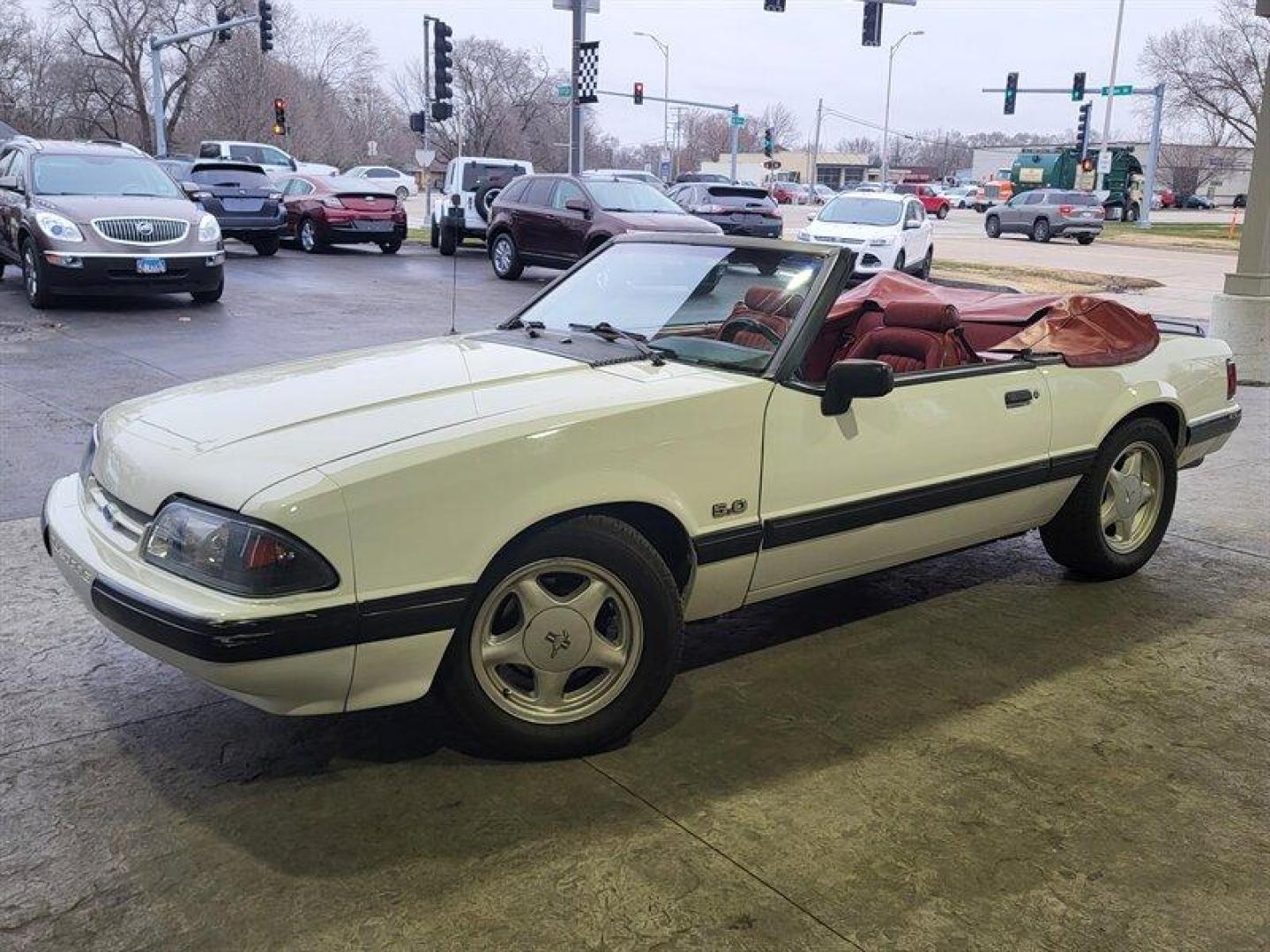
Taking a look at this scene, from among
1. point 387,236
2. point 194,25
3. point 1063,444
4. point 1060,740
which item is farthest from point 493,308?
point 194,25

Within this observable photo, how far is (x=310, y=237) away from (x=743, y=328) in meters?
19.1

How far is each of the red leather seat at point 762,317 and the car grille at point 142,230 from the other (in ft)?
32.2

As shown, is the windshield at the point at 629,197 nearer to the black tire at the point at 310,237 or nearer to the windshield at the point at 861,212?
the windshield at the point at 861,212

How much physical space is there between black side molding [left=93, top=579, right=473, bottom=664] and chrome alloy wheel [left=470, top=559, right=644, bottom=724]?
0.19 meters

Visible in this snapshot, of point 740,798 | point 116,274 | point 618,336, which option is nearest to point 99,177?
point 116,274

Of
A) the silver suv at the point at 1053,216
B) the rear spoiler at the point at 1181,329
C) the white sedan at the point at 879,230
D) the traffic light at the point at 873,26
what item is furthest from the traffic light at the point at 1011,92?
the rear spoiler at the point at 1181,329

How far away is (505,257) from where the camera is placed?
1812 cm

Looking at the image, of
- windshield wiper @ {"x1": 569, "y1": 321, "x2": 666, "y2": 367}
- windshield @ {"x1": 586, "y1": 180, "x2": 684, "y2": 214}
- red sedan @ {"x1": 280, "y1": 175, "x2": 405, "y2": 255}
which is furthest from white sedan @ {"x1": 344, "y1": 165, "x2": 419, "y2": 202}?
windshield wiper @ {"x1": 569, "y1": 321, "x2": 666, "y2": 367}

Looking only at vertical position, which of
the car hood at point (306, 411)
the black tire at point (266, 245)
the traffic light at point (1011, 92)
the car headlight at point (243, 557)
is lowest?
the black tire at point (266, 245)

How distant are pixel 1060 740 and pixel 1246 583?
6.68ft

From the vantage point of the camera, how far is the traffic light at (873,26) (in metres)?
29.3

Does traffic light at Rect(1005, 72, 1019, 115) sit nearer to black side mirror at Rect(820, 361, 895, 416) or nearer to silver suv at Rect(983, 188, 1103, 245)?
silver suv at Rect(983, 188, 1103, 245)

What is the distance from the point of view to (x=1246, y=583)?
16.4 ft

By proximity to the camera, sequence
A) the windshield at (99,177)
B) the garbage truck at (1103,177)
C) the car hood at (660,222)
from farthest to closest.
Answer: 1. the garbage truck at (1103,177)
2. the car hood at (660,222)
3. the windshield at (99,177)
